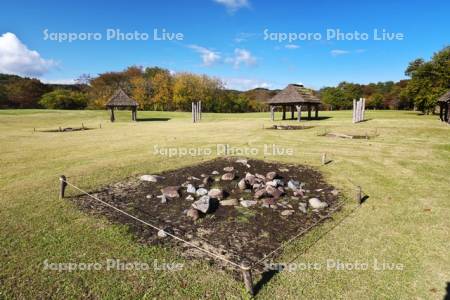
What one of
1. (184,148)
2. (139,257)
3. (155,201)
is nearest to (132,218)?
(155,201)

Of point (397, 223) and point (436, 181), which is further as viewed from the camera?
point (436, 181)

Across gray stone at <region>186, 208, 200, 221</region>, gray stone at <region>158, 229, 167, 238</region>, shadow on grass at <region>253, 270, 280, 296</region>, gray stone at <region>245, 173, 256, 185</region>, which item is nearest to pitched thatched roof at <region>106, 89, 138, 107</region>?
gray stone at <region>245, 173, 256, 185</region>

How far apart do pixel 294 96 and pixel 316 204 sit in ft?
76.6

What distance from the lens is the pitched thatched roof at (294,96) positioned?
95.1ft

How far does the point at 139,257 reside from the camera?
5.23 meters

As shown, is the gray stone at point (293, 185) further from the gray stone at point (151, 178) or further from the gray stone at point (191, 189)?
the gray stone at point (151, 178)

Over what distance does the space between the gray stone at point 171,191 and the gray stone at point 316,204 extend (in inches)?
147

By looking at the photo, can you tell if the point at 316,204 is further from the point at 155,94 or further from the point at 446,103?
the point at 155,94

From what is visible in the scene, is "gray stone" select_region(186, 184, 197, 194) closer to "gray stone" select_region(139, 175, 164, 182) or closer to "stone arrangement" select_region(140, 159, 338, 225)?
"stone arrangement" select_region(140, 159, 338, 225)

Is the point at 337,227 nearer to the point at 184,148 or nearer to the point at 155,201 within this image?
the point at 155,201

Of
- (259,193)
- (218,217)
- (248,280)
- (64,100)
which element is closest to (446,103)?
(259,193)

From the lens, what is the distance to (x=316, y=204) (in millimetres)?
7559

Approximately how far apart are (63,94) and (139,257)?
7480cm

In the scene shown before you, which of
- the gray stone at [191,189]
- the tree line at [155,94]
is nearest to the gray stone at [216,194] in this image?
the gray stone at [191,189]
